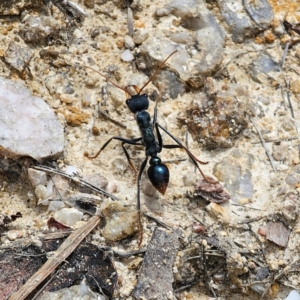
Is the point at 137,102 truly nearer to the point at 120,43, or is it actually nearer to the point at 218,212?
the point at 120,43

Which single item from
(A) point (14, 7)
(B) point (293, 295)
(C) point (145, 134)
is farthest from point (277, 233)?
(A) point (14, 7)

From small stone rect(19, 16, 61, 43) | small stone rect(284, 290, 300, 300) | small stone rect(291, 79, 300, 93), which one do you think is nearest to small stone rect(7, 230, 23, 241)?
small stone rect(19, 16, 61, 43)

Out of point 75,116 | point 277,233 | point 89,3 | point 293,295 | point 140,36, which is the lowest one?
point 293,295

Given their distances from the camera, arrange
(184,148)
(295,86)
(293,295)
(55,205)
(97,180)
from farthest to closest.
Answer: (295,86), (184,148), (97,180), (55,205), (293,295)

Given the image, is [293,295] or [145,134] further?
[145,134]

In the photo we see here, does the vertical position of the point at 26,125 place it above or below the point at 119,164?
above

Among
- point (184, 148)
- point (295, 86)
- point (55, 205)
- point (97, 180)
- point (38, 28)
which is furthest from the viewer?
point (295, 86)
